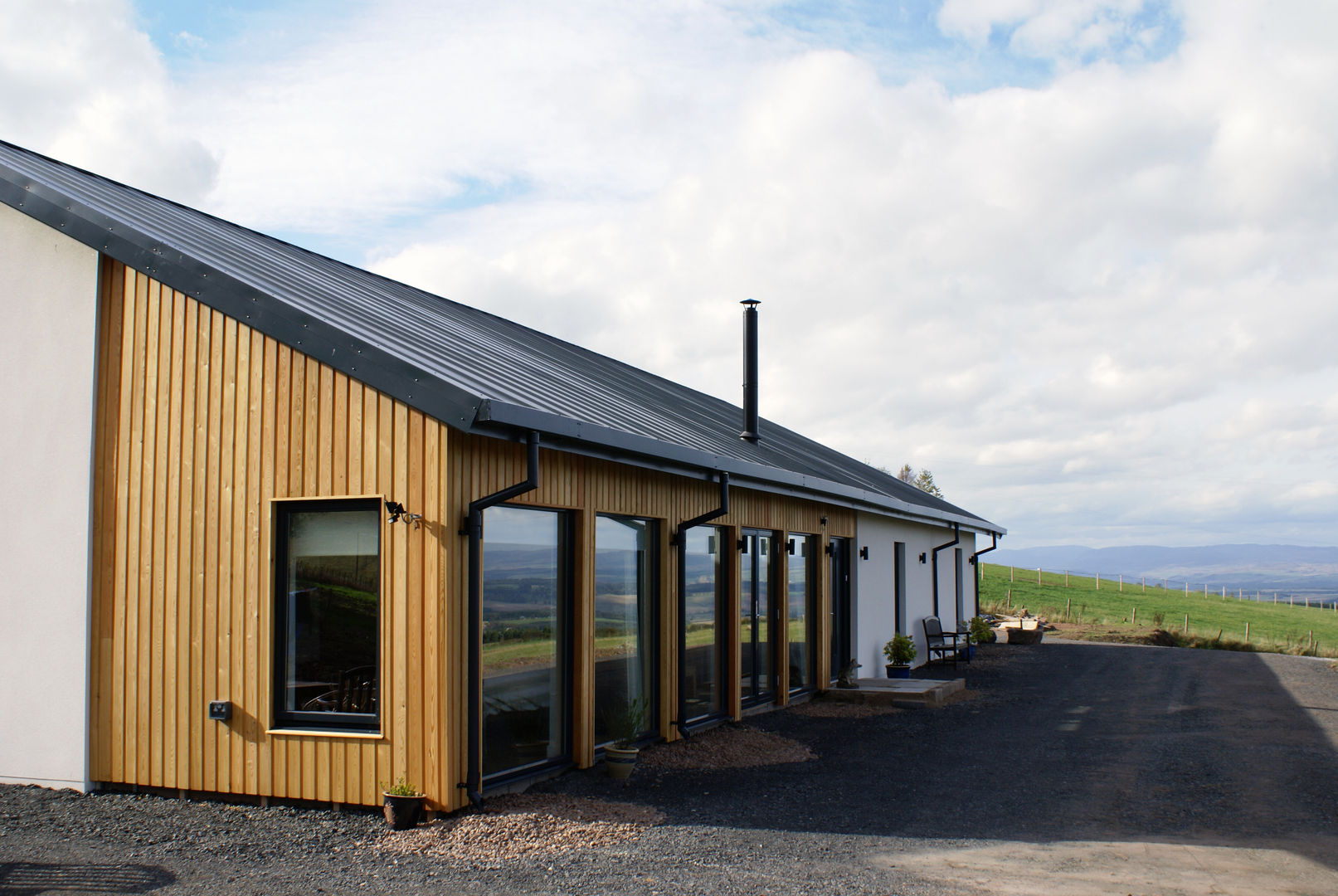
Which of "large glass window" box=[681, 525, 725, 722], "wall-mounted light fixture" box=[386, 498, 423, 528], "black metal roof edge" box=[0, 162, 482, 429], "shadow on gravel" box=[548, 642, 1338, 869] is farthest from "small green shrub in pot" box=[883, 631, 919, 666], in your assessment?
"black metal roof edge" box=[0, 162, 482, 429]

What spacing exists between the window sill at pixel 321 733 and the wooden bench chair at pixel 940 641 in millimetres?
13482

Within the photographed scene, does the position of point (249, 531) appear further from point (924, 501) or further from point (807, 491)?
point (924, 501)

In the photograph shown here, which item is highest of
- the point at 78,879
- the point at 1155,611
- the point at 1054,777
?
the point at 78,879

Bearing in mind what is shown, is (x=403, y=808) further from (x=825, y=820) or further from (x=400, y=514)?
(x=825, y=820)

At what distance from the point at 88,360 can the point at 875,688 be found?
9.74 m

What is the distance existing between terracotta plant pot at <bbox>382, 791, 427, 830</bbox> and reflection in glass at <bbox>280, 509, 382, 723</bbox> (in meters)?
0.62

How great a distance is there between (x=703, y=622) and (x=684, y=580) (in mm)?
813

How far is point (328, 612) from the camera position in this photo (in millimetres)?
7141

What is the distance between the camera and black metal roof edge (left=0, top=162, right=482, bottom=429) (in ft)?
21.9

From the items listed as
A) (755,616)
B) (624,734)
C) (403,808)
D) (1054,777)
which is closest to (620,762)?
(624,734)

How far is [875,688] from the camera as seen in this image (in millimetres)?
13719

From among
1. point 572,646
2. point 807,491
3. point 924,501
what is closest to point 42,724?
point 572,646

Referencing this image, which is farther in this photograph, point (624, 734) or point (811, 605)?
point (811, 605)

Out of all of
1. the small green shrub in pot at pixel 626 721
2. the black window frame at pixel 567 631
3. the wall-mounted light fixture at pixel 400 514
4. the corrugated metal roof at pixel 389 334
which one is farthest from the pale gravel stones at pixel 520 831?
the corrugated metal roof at pixel 389 334
